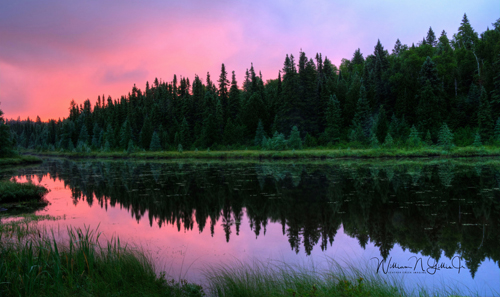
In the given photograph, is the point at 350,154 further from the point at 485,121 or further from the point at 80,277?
the point at 80,277

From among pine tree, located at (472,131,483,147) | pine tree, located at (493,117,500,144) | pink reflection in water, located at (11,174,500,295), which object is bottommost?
pink reflection in water, located at (11,174,500,295)

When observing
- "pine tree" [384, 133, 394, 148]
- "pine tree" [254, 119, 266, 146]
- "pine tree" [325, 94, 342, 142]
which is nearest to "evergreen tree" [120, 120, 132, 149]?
"pine tree" [254, 119, 266, 146]

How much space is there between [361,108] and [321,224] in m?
53.5

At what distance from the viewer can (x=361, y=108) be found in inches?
2343

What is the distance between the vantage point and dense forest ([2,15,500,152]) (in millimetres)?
50344

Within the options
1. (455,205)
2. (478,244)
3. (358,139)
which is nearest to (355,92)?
(358,139)

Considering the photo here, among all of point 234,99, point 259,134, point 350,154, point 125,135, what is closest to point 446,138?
point 350,154

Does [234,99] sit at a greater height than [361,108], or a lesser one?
greater

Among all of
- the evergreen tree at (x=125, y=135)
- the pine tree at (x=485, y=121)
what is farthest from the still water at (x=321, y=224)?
the evergreen tree at (x=125, y=135)

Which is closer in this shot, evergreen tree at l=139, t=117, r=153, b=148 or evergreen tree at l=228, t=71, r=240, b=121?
evergreen tree at l=228, t=71, r=240, b=121

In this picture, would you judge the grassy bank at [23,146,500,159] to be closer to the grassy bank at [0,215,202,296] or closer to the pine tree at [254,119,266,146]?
the pine tree at [254,119,266,146]

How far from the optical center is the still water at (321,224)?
745cm

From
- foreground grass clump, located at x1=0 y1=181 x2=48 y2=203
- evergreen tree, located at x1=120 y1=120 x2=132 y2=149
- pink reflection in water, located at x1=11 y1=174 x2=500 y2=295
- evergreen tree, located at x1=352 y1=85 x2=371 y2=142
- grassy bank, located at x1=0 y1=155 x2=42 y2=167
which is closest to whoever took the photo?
pink reflection in water, located at x1=11 y1=174 x2=500 y2=295

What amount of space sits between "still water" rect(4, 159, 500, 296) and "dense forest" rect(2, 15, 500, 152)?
3330 centimetres
